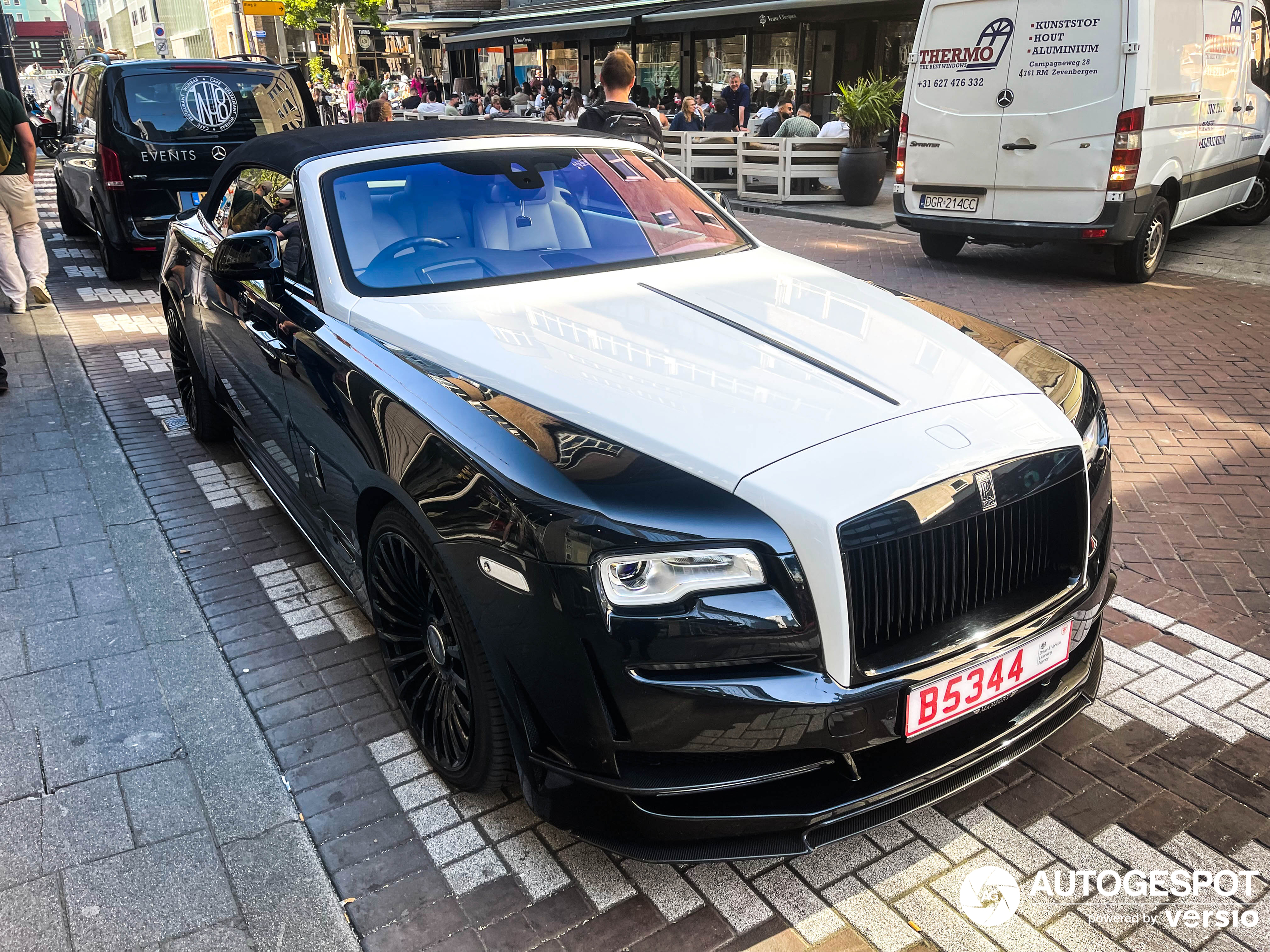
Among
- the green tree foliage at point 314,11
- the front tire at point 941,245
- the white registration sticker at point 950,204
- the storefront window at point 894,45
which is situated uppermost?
the green tree foliage at point 314,11

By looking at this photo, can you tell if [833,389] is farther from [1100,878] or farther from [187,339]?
[187,339]

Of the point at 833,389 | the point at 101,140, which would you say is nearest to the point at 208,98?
the point at 101,140

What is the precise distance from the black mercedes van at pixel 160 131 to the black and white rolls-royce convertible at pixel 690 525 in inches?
257

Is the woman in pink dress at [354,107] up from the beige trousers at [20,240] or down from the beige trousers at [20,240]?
up

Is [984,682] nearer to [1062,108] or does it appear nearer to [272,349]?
[272,349]

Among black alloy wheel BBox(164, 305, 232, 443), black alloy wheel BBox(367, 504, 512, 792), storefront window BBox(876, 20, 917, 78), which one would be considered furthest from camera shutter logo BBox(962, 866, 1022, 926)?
storefront window BBox(876, 20, 917, 78)

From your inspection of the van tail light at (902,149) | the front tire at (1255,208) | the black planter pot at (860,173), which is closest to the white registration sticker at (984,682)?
the van tail light at (902,149)

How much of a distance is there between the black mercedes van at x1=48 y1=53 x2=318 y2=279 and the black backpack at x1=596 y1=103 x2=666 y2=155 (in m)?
3.83

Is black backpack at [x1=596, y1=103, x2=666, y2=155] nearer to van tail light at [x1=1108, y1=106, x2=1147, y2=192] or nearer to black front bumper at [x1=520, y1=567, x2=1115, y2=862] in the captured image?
van tail light at [x1=1108, y1=106, x2=1147, y2=192]

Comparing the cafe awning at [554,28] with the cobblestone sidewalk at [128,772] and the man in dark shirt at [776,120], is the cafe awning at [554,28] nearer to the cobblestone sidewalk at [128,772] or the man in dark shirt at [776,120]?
the man in dark shirt at [776,120]

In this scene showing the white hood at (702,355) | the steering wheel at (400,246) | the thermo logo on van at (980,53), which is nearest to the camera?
the white hood at (702,355)

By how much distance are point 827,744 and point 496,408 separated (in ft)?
3.56

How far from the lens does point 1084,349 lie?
6.80m

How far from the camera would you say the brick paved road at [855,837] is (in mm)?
→ 2240
